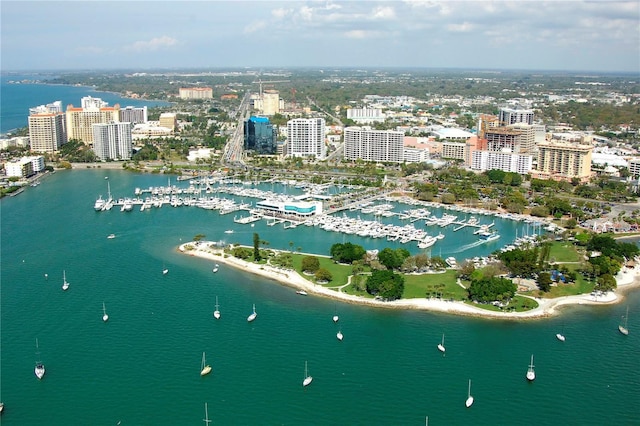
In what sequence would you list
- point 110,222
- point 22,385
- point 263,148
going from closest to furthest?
point 22,385 → point 110,222 → point 263,148

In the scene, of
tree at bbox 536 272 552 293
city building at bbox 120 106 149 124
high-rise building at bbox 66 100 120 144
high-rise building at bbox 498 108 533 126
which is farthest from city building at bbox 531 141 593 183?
city building at bbox 120 106 149 124

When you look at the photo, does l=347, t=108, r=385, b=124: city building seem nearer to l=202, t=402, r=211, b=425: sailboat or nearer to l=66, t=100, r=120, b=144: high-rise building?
l=66, t=100, r=120, b=144: high-rise building

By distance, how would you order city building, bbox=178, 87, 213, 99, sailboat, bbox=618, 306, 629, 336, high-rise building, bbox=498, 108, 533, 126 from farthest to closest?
city building, bbox=178, 87, 213, 99 < high-rise building, bbox=498, 108, 533, 126 < sailboat, bbox=618, 306, 629, 336

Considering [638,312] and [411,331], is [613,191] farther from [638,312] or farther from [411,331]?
[411,331]

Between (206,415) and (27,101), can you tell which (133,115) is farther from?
(206,415)

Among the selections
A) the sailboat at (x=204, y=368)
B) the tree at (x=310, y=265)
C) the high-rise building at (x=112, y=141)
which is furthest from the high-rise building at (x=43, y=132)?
the sailboat at (x=204, y=368)

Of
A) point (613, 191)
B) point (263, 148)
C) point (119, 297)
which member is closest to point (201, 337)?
point (119, 297)

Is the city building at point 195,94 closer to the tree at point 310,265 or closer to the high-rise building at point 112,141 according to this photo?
the high-rise building at point 112,141
